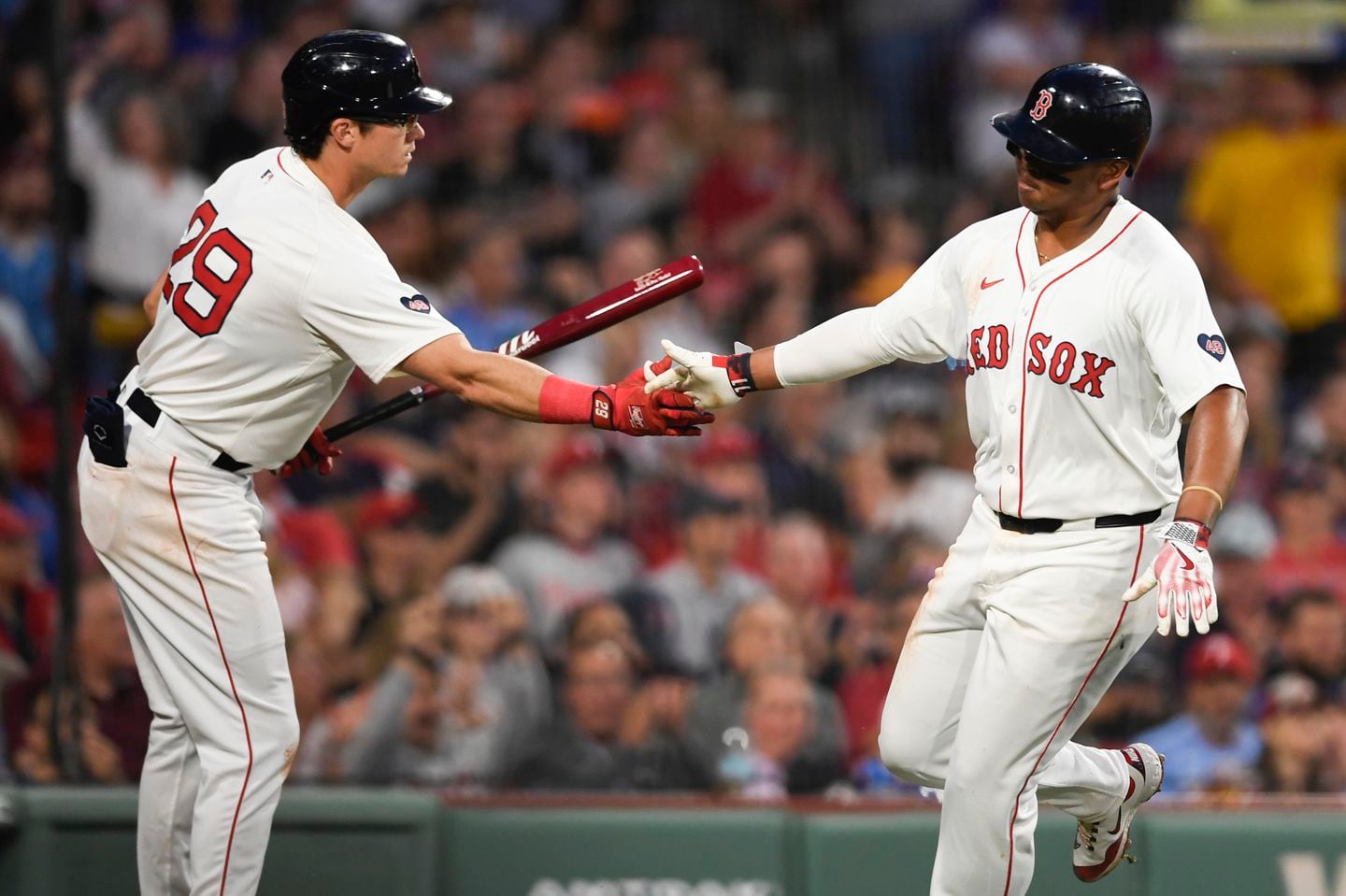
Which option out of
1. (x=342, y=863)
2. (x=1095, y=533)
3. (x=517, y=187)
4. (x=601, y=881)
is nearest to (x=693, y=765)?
(x=601, y=881)

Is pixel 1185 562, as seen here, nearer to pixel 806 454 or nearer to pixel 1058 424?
pixel 1058 424

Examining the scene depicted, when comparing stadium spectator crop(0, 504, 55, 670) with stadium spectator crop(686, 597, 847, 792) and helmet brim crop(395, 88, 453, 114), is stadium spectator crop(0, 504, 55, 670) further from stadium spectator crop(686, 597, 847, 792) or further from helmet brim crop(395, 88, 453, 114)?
helmet brim crop(395, 88, 453, 114)

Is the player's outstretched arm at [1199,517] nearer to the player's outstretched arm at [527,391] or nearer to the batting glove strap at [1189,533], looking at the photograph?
the batting glove strap at [1189,533]

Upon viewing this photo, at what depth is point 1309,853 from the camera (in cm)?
476

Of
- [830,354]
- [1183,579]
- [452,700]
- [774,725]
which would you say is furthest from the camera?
[452,700]

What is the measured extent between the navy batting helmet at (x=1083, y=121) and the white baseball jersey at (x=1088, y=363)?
187 mm

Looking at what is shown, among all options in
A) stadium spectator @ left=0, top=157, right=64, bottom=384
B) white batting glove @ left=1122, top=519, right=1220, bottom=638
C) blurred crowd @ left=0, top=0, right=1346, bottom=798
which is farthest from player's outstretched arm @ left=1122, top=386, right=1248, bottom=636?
stadium spectator @ left=0, top=157, right=64, bottom=384

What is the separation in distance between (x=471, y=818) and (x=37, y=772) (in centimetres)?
131

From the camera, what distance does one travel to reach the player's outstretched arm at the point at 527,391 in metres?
3.78

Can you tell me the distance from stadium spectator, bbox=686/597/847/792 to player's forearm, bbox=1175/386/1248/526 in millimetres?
2373

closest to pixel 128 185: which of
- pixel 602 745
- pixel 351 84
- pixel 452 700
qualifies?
pixel 452 700

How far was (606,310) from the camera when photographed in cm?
435

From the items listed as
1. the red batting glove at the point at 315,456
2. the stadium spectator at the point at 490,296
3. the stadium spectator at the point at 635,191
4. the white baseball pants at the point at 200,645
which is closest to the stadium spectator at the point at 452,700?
the red batting glove at the point at 315,456

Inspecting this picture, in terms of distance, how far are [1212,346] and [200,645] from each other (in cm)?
219
